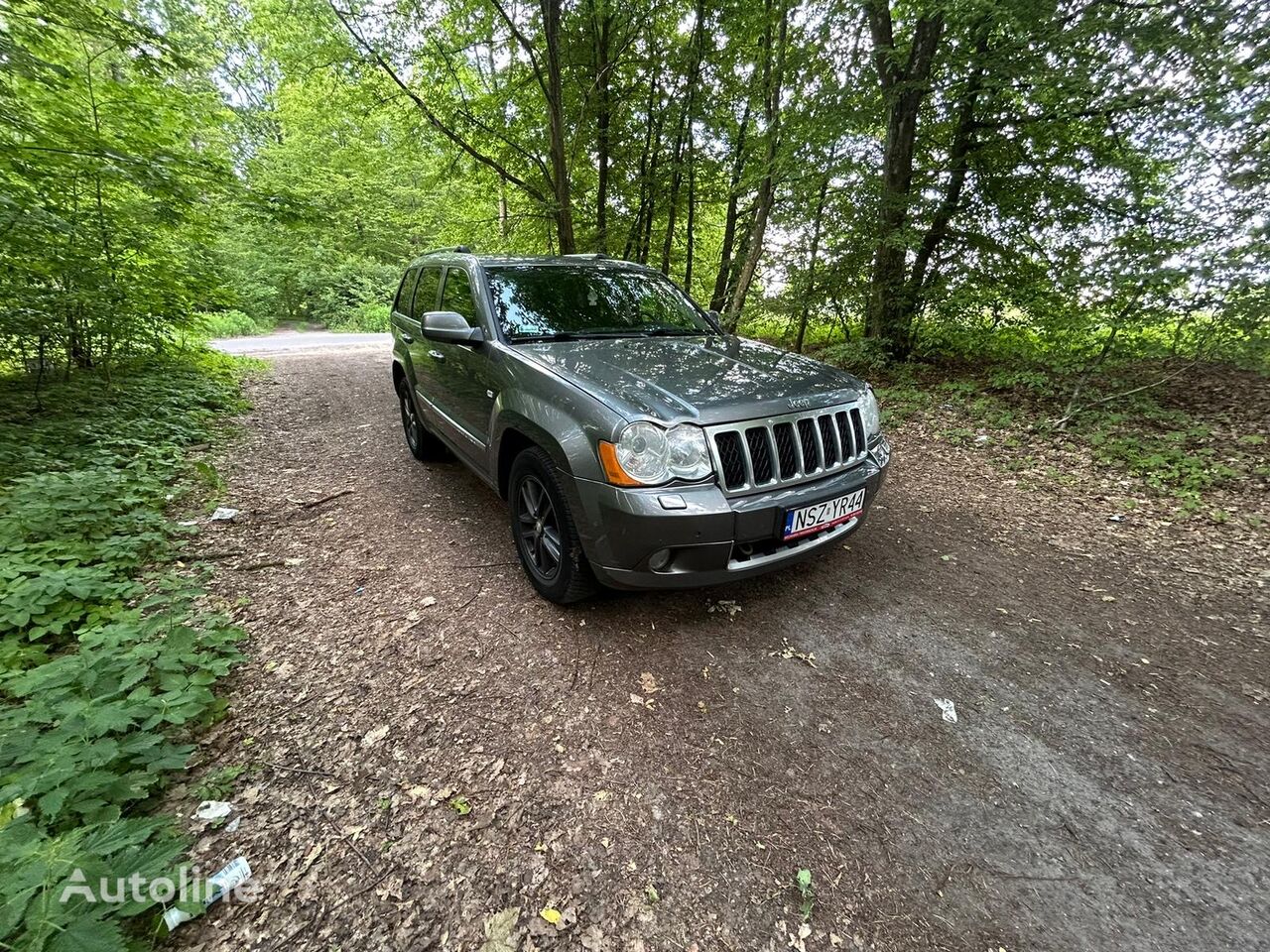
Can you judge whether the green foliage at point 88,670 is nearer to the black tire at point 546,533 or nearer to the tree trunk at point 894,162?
the black tire at point 546,533

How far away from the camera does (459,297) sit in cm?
348

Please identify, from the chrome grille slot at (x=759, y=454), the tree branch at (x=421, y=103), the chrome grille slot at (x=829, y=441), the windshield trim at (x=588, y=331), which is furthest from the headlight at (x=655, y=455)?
the tree branch at (x=421, y=103)

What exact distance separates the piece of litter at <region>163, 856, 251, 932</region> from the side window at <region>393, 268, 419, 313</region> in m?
4.05

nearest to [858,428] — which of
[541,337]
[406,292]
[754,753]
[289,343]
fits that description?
[754,753]

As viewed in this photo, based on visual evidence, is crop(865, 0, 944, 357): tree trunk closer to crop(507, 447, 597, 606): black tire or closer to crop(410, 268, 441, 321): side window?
crop(410, 268, 441, 321): side window

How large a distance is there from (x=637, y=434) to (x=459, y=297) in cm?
215

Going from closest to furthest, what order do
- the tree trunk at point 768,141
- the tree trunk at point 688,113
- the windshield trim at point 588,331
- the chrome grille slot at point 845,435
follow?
the chrome grille slot at point 845,435 → the windshield trim at point 588,331 → the tree trunk at point 768,141 → the tree trunk at point 688,113

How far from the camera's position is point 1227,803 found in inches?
65.9

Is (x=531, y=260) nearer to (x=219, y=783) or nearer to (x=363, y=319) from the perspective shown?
(x=219, y=783)

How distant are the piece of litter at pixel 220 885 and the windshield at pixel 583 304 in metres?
2.45

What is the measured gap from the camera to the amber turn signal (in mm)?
2045

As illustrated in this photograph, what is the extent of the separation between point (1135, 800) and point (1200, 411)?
5.07 m

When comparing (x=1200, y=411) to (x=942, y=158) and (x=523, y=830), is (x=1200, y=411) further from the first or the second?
(x=523, y=830)

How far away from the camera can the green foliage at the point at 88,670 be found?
1.22m
